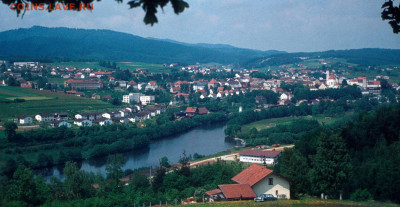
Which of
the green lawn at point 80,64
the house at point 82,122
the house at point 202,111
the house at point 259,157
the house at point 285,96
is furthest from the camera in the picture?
the green lawn at point 80,64

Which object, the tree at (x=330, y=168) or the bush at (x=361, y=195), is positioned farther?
the bush at (x=361, y=195)

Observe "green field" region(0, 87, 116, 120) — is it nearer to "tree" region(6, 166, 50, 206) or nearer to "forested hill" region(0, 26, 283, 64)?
"tree" region(6, 166, 50, 206)

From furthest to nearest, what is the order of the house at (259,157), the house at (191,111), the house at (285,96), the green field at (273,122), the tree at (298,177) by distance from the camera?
the house at (285,96) → the house at (191,111) → the green field at (273,122) → the house at (259,157) → the tree at (298,177)

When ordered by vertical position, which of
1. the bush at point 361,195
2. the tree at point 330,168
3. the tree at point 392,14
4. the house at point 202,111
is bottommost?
the house at point 202,111

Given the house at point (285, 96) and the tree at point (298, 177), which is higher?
the tree at point (298, 177)

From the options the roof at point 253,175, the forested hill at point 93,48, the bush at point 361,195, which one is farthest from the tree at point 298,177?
the forested hill at point 93,48

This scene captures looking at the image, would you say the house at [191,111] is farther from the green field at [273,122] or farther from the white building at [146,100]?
the green field at [273,122]

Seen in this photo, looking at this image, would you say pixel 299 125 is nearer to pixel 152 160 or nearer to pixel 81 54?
pixel 152 160
